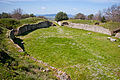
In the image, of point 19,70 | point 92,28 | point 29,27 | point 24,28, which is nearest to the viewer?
point 19,70

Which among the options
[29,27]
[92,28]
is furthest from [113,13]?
[29,27]

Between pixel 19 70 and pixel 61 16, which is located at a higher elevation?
A: pixel 61 16

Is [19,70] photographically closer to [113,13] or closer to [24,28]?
[24,28]

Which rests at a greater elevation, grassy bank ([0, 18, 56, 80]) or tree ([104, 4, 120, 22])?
tree ([104, 4, 120, 22])

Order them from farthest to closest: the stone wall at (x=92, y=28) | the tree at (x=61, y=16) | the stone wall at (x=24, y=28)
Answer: the tree at (x=61, y=16), the stone wall at (x=92, y=28), the stone wall at (x=24, y=28)

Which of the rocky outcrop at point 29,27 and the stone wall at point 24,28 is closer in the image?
the stone wall at point 24,28

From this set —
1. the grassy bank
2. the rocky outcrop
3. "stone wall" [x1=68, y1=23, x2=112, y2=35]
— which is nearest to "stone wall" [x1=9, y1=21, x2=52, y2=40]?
the rocky outcrop

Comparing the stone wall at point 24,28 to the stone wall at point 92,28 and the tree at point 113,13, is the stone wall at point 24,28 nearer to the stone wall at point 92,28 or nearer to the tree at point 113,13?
the stone wall at point 92,28

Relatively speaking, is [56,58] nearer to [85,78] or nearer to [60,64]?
[60,64]

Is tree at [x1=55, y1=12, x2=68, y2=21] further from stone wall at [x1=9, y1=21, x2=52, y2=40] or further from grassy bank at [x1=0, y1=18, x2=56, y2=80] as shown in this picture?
grassy bank at [x1=0, y1=18, x2=56, y2=80]

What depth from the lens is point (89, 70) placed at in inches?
458

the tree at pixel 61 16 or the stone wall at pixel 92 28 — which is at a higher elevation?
the tree at pixel 61 16

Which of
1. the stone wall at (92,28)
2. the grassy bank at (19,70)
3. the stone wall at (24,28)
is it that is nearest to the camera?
the grassy bank at (19,70)

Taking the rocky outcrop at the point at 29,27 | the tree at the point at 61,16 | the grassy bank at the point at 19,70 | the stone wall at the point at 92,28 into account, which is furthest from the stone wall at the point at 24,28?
the tree at the point at 61,16
